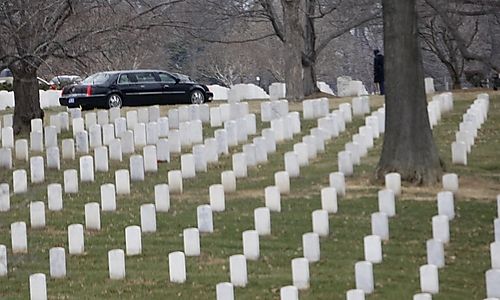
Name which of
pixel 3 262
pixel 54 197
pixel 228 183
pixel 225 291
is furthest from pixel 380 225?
pixel 54 197

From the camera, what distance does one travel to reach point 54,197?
16406mm

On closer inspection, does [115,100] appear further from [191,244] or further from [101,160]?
[191,244]

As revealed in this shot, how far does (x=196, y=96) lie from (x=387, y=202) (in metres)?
20.7

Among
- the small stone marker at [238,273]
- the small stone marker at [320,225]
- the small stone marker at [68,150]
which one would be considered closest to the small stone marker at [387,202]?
the small stone marker at [320,225]

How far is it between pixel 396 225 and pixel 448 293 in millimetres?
3449

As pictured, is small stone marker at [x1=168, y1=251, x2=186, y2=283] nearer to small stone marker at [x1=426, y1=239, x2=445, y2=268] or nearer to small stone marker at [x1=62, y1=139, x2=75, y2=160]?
small stone marker at [x1=426, y1=239, x2=445, y2=268]

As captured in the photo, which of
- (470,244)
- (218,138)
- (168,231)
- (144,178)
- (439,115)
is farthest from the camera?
(439,115)

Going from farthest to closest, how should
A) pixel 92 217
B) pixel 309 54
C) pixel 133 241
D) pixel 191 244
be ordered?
pixel 309 54
pixel 92 217
pixel 133 241
pixel 191 244

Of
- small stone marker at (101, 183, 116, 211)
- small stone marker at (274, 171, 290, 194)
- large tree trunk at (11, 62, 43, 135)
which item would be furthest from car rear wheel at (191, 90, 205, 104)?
small stone marker at (101, 183, 116, 211)

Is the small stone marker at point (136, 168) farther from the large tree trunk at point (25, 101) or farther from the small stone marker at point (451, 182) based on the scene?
the large tree trunk at point (25, 101)

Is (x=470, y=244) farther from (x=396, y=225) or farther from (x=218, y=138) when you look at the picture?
(x=218, y=138)

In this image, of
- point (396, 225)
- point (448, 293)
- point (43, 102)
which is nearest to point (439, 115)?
point (396, 225)

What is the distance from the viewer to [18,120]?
84.7ft

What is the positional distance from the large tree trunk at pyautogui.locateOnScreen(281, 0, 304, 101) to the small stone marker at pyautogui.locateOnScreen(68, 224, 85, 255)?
61.3 feet
